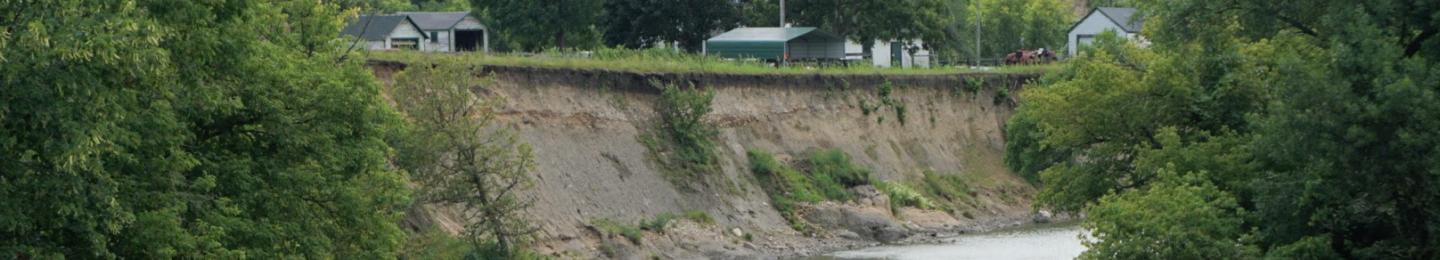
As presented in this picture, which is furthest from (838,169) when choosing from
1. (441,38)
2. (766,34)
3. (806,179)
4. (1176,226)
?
(1176,226)

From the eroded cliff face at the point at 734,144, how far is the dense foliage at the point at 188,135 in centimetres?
1369

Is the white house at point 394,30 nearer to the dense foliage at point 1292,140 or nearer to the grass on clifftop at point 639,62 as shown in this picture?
the grass on clifftop at point 639,62

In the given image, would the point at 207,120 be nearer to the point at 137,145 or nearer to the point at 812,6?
the point at 137,145

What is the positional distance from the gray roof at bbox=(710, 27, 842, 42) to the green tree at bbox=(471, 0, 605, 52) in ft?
16.2

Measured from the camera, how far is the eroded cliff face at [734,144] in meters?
52.3

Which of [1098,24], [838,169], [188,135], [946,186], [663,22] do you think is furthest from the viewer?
[1098,24]

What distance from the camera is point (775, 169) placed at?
62.5m

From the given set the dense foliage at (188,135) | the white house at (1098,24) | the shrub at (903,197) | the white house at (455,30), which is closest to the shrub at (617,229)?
the shrub at (903,197)

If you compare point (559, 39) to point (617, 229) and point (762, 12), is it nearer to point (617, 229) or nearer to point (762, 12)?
point (762, 12)

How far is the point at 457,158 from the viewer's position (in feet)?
138

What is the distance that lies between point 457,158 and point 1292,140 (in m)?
19.3

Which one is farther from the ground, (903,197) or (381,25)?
(381,25)

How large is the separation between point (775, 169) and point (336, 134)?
31747 mm

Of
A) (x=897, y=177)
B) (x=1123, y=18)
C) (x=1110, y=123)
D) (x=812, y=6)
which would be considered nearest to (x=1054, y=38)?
(x=1123, y=18)
